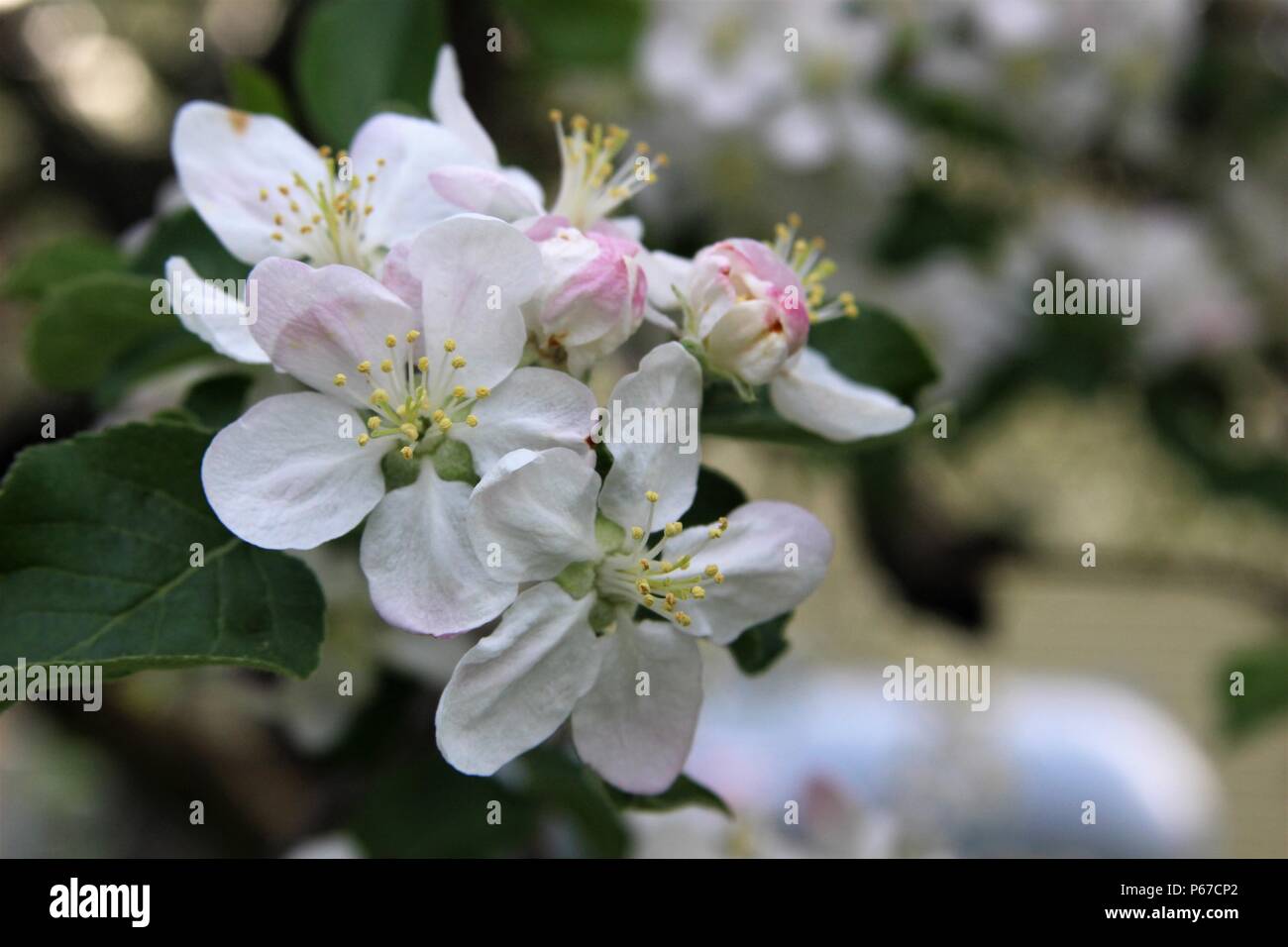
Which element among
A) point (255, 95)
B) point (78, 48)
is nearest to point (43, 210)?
point (78, 48)

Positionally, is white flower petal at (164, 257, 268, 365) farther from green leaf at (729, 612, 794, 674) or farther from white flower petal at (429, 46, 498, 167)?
green leaf at (729, 612, 794, 674)

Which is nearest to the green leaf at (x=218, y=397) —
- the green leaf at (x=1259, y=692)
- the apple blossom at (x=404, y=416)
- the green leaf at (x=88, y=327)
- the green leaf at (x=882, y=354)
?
the green leaf at (x=88, y=327)

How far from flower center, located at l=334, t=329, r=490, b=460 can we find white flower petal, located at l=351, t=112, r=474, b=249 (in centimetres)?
10

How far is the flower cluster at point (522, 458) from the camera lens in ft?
2.04

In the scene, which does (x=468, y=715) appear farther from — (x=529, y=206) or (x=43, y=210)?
(x=43, y=210)

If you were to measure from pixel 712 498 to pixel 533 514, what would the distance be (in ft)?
0.55

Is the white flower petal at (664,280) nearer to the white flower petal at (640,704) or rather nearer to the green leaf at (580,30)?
the white flower petal at (640,704)

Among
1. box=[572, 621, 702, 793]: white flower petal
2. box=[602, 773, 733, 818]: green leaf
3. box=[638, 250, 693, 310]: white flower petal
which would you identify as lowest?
box=[602, 773, 733, 818]: green leaf

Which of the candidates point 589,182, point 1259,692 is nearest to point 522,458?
point 589,182

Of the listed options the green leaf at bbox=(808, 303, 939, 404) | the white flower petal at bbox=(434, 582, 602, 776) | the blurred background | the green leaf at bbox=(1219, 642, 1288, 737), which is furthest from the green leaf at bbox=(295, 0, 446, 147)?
the green leaf at bbox=(1219, 642, 1288, 737)

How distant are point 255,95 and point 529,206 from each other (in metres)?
0.43

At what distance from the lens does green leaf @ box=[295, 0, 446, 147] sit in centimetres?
100

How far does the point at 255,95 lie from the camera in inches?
39.8

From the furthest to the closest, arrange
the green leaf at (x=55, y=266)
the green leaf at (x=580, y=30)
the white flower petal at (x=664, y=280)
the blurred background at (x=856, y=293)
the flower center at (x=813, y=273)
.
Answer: the green leaf at (x=580, y=30)
the blurred background at (x=856, y=293)
the green leaf at (x=55, y=266)
the flower center at (x=813, y=273)
the white flower petal at (x=664, y=280)
